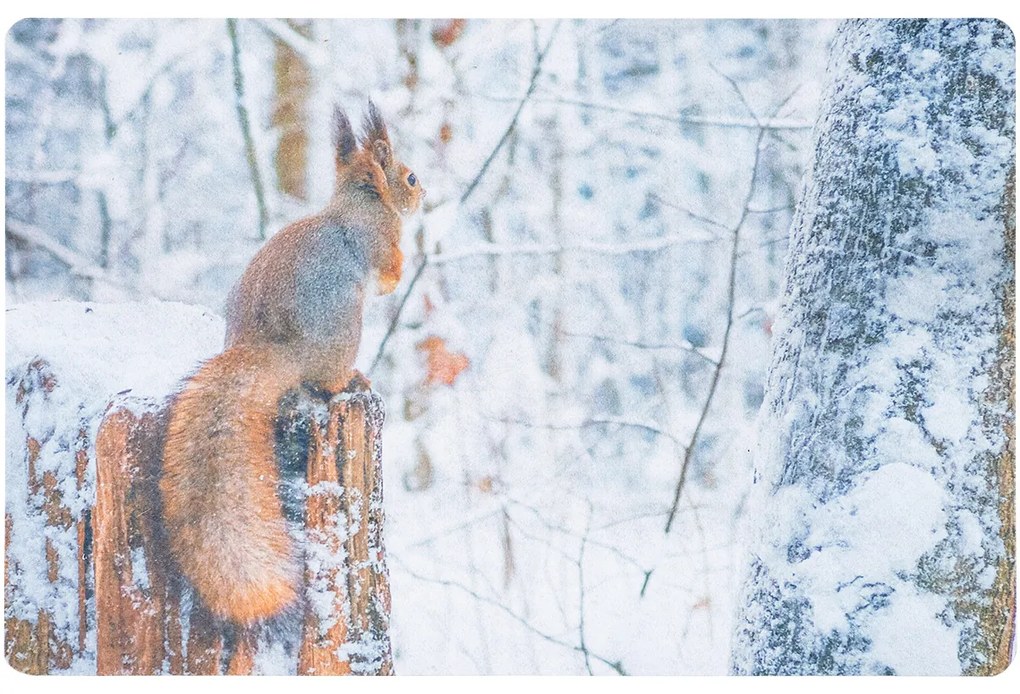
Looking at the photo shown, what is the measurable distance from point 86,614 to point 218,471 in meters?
0.44

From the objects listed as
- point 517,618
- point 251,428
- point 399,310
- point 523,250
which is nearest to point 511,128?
point 523,250

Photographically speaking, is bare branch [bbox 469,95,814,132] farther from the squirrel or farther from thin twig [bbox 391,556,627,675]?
thin twig [bbox 391,556,627,675]

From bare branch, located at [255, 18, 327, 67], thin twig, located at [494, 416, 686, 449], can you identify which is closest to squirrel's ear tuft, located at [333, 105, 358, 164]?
bare branch, located at [255, 18, 327, 67]

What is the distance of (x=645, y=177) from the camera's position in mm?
2107

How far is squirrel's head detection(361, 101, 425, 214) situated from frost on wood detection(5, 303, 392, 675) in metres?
0.45

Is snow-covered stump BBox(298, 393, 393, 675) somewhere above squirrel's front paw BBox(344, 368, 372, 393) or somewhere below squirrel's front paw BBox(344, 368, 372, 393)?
below

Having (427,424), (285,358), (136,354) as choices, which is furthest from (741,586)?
(136,354)

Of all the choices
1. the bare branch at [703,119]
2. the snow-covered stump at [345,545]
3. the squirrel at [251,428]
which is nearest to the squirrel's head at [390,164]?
the squirrel at [251,428]

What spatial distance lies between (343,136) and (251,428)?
68 centimetres

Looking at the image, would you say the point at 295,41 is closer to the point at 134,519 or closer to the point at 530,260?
the point at 530,260

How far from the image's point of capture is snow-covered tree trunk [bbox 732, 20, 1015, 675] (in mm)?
1718

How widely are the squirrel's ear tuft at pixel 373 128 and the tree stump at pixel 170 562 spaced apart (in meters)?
0.58

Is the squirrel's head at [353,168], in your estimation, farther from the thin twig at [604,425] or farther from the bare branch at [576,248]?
the thin twig at [604,425]

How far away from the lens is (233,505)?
194 centimetres
